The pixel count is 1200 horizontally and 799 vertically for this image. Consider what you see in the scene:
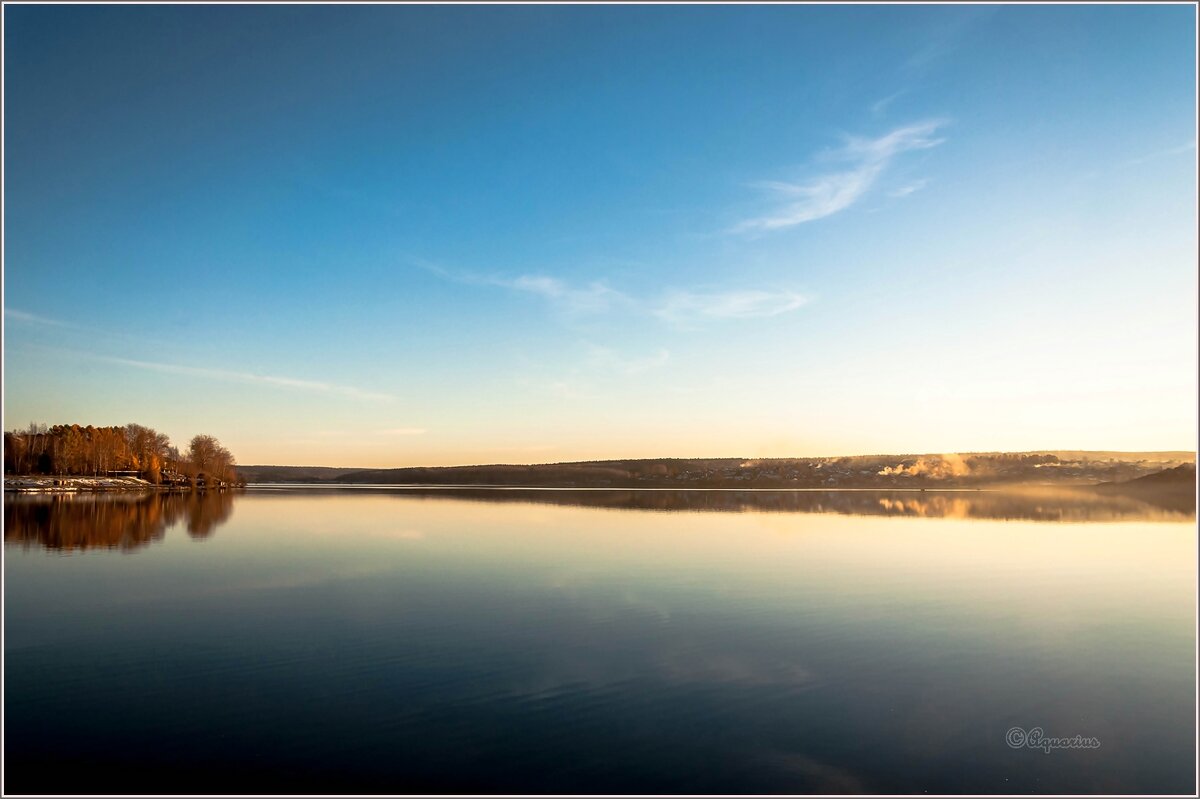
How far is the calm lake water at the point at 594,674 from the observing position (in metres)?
8.26

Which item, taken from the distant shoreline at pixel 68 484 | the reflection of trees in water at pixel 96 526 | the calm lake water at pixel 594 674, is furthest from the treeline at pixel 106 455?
the calm lake water at pixel 594 674

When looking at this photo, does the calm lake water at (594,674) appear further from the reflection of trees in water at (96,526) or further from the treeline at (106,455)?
the treeline at (106,455)

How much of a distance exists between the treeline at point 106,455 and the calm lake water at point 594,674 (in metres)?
103

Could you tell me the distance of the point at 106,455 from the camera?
112 metres

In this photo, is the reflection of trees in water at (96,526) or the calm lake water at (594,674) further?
the reflection of trees in water at (96,526)

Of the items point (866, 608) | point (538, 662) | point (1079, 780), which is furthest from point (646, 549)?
point (1079, 780)

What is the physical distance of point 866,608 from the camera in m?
16.9

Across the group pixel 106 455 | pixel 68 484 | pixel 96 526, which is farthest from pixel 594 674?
pixel 106 455

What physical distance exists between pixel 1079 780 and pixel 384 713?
8.78 m

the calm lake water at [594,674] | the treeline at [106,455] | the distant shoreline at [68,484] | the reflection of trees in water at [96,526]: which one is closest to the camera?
the calm lake water at [594,674]

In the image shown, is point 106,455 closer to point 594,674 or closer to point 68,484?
point 68,484

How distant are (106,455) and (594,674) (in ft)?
418

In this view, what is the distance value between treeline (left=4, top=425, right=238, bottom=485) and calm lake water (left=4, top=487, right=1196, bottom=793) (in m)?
103

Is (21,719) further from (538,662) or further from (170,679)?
(538,662)
